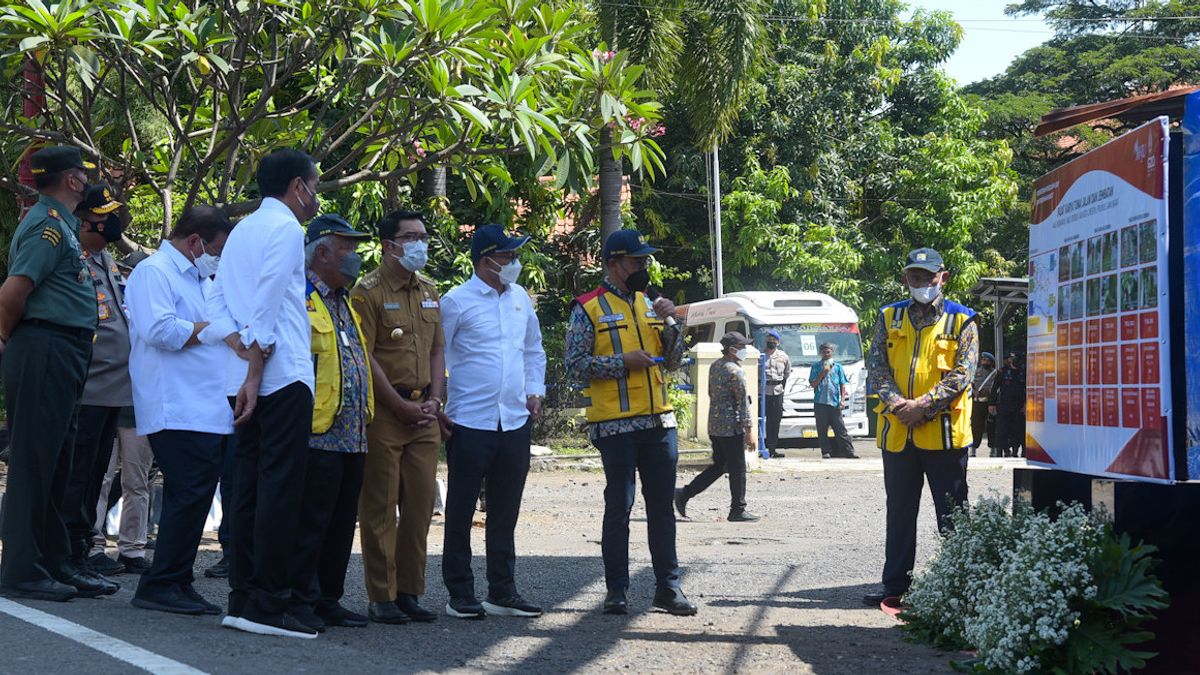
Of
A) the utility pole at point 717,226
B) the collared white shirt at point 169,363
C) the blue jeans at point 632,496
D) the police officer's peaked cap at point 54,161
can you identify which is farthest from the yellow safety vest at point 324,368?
the utility pole at point 717,226

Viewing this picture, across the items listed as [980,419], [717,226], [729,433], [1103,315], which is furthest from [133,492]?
[717,226]

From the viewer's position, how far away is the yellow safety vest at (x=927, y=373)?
25.4 ft

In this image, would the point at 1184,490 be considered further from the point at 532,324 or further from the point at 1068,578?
the point at 532,324

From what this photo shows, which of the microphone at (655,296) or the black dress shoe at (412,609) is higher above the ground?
the microphone at (655,296)

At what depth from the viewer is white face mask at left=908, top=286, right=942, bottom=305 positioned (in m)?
7.82

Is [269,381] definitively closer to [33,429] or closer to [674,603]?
[33,429]

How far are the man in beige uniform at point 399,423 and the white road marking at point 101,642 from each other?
1.41 m

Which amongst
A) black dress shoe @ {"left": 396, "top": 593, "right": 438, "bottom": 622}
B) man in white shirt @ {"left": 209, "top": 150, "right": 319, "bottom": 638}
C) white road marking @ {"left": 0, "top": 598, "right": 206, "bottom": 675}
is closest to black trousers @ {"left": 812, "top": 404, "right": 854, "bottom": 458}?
black dress shoe @ {"left": 396, "top": 593, "right": 438, "bottom": 622}

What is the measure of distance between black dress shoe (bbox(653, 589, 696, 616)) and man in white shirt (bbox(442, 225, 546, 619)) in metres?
0.66

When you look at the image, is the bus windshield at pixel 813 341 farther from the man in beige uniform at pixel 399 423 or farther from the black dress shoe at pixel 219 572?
the man in beige uniform at pixel 399 423

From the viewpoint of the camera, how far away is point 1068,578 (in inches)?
222

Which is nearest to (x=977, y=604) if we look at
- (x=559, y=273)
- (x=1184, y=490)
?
(x=1184, y=490)

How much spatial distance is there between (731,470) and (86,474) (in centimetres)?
693

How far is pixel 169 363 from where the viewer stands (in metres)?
6.84
